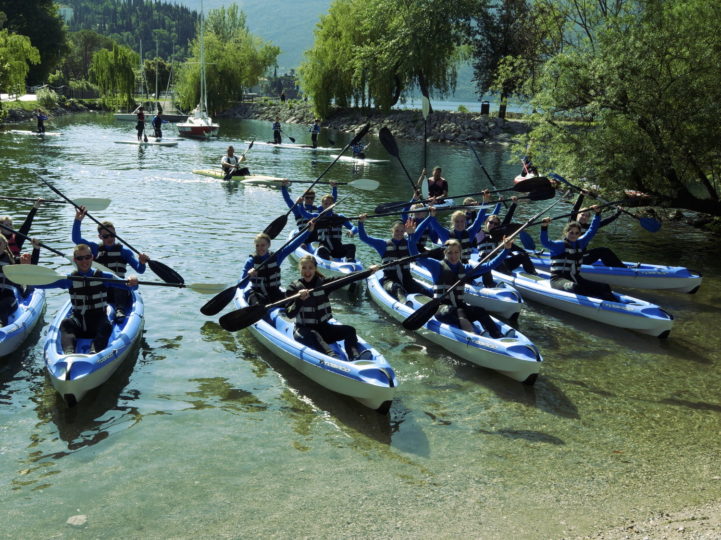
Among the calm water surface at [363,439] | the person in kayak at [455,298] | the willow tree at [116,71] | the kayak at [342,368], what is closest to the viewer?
the calm water surface at [363,439]

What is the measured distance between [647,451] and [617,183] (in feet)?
34.9

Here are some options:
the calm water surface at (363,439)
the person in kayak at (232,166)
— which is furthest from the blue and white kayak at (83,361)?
the person in kayak at (232,166)

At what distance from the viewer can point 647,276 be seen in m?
13.2

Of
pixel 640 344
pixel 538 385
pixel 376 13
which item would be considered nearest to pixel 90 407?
pixel 538 385

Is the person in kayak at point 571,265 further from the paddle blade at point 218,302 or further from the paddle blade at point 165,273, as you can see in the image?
the paddle blade at point 165,273

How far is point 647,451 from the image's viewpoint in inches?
286

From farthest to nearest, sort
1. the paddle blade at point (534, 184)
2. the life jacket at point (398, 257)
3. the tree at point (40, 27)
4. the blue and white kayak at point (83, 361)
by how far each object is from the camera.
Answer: the tree at point (40, 27) → the paddle blade at point (534, 184) → the life jacket at point (398, 257) → the blue and white kayak at point (83, 361)

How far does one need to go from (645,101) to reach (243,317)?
1137 cm

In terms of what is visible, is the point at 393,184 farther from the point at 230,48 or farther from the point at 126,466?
the point at 230,48

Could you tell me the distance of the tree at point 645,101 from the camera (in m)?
15.1

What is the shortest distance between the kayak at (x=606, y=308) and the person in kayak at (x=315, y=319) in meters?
4.89

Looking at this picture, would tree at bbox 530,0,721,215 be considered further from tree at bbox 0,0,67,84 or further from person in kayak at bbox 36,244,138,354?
tree at bbox 0,0,67,84

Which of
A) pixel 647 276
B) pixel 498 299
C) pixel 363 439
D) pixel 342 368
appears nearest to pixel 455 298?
pixel 498 299

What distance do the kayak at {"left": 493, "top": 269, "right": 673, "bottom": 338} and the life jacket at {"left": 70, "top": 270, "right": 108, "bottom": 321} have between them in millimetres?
7475
